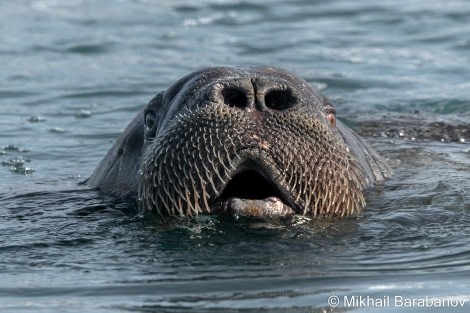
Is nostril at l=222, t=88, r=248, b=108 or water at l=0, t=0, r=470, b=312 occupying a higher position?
nostril at l=222, t=88, r=248, b=108

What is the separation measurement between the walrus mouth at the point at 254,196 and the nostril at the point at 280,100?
43cm

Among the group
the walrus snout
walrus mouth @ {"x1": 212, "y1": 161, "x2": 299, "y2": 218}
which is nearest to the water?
walrus mouth @ {"x1": 212, "y1": 161, "x2": 299, "y2": 218}

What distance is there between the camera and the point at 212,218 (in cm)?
712

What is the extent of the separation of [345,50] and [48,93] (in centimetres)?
512

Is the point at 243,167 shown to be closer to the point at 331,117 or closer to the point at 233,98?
the point at 233,98

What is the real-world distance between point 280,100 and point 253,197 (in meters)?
0.66

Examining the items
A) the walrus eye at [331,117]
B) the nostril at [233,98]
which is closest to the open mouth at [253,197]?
the nostril at [233,98]

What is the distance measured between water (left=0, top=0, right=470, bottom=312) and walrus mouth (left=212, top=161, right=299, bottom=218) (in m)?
0.17

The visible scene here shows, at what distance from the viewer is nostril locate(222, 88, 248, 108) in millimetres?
6930

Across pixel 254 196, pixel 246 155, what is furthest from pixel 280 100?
pixel 254 196

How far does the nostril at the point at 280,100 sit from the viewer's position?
7.04 meters

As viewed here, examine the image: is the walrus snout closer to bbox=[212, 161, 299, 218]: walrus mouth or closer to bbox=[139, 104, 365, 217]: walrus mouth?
bbox=[139, 104, 365, 217]: walrus mouth

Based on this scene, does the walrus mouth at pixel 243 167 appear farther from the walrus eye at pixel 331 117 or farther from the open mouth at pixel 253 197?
the walrus eye at pixel 331 117

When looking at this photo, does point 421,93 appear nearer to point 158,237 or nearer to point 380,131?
point 380,131
